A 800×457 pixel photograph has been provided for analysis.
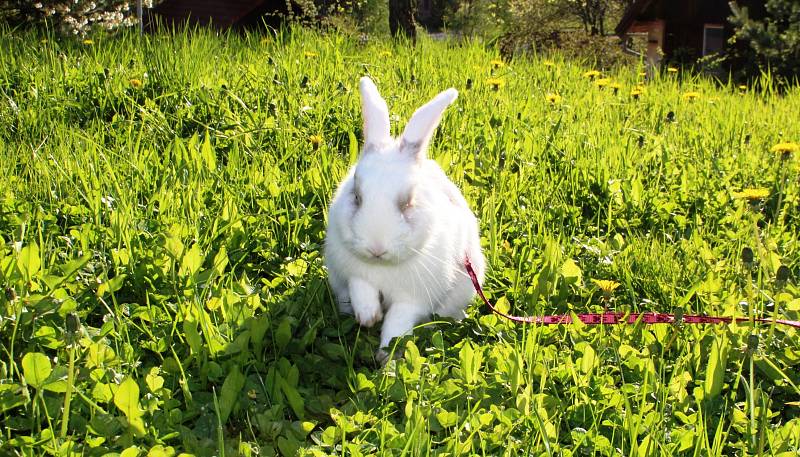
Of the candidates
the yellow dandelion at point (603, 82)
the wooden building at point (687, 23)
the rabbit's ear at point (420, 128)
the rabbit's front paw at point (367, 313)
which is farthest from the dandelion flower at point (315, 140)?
the wooden building at point (687, 23)

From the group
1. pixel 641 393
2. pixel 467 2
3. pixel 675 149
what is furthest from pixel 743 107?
pixel 467 2

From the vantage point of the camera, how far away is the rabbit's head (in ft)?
7.51

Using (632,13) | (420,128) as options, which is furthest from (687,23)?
(420,128)

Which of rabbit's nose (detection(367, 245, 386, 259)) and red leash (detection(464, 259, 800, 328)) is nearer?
rabbit's nose (detection(367, 245, 386, 259))

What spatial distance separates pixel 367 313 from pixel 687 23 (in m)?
17.7

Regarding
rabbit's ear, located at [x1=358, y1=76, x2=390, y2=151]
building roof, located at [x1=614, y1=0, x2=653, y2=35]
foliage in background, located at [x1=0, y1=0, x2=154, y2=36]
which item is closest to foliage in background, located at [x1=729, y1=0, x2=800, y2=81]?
building roof, located at [x1=614, y1=0, x2=653, y2=35]

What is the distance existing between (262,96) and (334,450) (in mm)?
2862

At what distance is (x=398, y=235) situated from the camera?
90.4 inches

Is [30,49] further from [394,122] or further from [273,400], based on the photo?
[273,400]

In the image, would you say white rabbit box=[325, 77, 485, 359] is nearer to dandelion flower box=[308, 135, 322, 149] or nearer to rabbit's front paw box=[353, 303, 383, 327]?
rabbit's front paw box=[353, 303, 383, 327]

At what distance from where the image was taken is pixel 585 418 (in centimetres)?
209

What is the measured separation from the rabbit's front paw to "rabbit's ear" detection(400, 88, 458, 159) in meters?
0.50

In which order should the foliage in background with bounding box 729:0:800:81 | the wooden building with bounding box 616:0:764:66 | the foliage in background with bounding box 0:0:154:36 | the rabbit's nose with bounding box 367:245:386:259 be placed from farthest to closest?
the wooden building with bounding box 616:0:764:66 → the foliage in background with bounding box 0:0:154:36 → the foliage in background with bounding box 729:0:800:81 → the rabbit's nose with bounding box 367:245:386:259

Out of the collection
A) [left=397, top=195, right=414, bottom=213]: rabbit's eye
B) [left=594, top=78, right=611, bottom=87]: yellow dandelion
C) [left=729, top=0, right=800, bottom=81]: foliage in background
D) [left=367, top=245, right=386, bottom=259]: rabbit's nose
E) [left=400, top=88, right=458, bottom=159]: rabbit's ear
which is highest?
A: [left=400, top=88, right=458, bottom=159]: rabbit's ear
